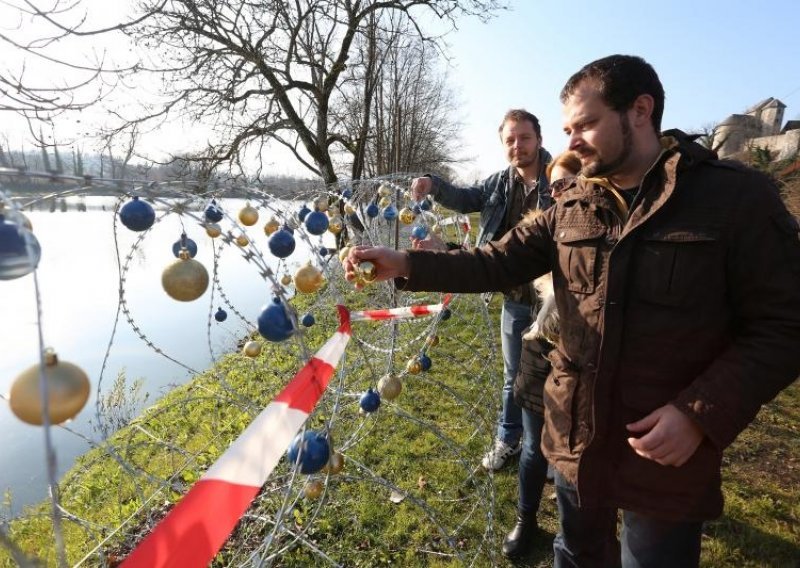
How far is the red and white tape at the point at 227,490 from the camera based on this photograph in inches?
31.3

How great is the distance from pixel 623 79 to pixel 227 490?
4.82ft

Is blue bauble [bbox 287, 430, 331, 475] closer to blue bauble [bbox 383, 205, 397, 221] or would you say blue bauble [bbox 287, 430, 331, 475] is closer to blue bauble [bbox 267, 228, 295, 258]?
blue bauble [bbox 267, 228, 295, 258]

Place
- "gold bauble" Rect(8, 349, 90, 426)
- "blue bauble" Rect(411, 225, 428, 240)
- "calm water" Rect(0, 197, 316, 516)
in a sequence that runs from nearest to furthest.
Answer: "gold bauble" Rect(8, 349, 90, 426) → "blue bauble" Rect(411, 225, 428, 240) → "calm water" Rect(0, 197, 316, 516)

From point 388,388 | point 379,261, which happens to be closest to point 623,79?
point 379,261

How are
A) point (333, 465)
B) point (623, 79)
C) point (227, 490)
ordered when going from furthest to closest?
point (623, 79)
point (333, 465)
point (227, 490)

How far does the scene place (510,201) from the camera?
264 cm

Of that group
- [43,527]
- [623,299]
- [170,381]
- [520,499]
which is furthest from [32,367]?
[170,381]

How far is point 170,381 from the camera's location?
271 inches

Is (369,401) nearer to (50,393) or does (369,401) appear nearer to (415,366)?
(415,366)

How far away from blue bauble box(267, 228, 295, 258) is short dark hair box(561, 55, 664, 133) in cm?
105

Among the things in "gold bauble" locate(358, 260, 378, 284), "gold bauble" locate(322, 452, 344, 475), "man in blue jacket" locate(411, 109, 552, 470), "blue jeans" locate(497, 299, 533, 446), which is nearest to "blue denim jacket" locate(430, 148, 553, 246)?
"man in blue jacket" locate(411, 109, 552, 470)

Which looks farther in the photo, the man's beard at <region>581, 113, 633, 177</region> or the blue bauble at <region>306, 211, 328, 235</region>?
the blue bauble at <region>306, 211, 328, 235</region>

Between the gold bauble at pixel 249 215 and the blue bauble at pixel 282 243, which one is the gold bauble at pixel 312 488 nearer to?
the blue bauble at pixel 282 243

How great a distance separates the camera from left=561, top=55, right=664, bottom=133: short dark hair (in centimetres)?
133
